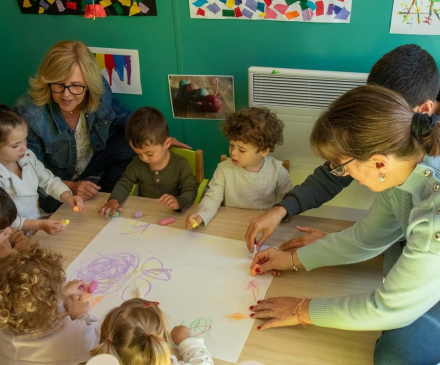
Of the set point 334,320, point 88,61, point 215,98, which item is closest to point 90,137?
point 88,61

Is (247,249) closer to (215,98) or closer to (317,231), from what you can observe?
(317,231)

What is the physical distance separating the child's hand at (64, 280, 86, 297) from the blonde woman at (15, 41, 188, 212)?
1.77ft

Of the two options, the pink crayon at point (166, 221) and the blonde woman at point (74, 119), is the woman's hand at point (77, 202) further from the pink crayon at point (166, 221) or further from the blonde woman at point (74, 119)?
the pink crayon at point (166, 221)

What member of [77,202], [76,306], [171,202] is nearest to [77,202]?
[77,202]

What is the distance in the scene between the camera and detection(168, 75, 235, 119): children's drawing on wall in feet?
7.51

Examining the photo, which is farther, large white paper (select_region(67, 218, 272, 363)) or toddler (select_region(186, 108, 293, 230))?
toddler (select_region(186, 108, 293, 230))

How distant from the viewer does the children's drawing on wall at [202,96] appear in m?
2.29

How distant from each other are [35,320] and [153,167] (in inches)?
36.9

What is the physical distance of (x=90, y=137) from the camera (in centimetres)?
228

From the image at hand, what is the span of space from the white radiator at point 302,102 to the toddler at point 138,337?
130 centimetres

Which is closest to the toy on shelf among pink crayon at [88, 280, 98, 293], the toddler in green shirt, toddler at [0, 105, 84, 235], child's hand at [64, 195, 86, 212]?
the toddler in green shirt

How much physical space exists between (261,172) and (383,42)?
78cm

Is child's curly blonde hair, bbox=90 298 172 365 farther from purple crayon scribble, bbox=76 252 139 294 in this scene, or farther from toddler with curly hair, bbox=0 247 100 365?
purple crayon scribble, bbox=76 252 139 294

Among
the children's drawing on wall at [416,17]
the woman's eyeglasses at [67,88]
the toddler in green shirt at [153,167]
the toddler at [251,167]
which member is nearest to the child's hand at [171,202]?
the toddler in green shirt at [153,167]
